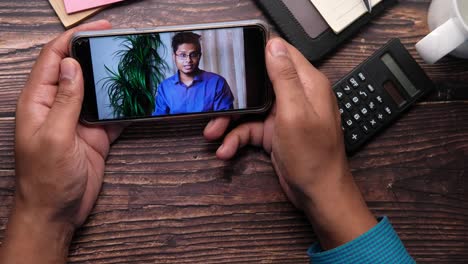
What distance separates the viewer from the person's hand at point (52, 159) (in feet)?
1.58

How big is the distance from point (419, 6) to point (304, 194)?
0.27m

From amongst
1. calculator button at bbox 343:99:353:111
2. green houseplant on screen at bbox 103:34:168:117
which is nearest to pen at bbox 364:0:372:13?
calculator button at bbox 343:99:353:111

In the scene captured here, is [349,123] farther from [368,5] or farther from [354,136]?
[368,5]

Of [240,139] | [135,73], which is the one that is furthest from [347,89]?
[135,73]

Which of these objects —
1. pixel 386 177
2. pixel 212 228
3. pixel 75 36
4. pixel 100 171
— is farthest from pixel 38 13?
pixel 386 177

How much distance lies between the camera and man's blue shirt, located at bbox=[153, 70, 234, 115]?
52cm

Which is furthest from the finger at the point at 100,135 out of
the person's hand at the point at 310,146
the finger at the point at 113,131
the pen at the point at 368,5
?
the pen at the point at 368,5

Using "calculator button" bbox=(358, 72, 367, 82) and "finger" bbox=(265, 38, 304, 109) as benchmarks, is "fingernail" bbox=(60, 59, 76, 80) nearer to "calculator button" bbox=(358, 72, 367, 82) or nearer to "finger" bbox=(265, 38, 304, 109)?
"finger" bbox=(265, 38, 304, 109)

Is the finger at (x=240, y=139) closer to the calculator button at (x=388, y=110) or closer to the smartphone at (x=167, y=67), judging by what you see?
the smartphone at (x=167, y=67)

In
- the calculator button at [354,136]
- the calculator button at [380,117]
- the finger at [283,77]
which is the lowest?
the calculator button at [354,136]

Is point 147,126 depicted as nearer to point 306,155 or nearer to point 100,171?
point 100,171

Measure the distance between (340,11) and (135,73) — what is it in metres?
0.24

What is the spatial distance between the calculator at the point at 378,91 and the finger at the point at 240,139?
0.10 m

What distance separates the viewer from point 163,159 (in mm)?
560
